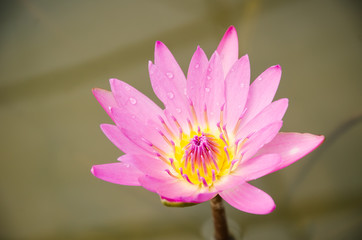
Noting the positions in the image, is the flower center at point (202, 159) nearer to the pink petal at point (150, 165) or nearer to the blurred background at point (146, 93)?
the pink petal at point (150, 165)

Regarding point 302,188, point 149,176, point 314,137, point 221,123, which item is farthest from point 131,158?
point 302,188

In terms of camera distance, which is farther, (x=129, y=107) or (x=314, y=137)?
(x=129, y=107)

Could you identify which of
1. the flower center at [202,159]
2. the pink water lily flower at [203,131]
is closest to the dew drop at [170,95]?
the pink water lily flower at [203,131]

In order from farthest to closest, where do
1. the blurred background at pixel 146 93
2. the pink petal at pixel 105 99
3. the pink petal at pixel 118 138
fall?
the blurred background at pixel 146 93, the pink petal at pixel 105 99, the pink petal at pixel 118 138

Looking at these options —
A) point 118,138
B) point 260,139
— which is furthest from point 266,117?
point 118,138

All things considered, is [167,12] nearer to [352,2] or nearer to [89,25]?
[89,25]

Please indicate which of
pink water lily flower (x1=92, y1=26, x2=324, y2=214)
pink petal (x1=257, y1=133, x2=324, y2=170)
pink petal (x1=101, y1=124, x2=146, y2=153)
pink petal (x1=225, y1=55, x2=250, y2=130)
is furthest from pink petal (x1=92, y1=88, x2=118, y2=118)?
pink petal (x1=257, y1=133, x2=324, y2=170)

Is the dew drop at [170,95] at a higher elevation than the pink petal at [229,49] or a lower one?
lower
